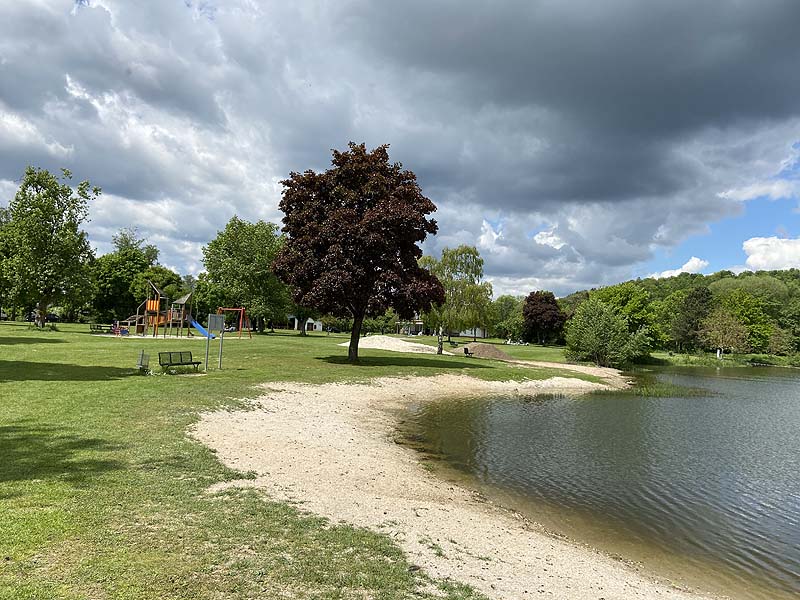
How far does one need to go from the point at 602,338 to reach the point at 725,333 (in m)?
42.5

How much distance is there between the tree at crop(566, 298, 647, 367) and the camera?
2060 inches

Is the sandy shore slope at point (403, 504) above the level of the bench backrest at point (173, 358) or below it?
below

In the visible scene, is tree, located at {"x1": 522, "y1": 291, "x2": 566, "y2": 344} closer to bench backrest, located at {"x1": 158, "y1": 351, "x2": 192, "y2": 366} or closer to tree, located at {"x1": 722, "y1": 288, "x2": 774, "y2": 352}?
tree, located at {"x1": 722, "y1": 288, "x2": 774, "y2": 352}

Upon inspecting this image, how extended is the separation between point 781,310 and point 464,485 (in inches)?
4247

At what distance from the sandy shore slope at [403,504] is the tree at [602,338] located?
4125 cm

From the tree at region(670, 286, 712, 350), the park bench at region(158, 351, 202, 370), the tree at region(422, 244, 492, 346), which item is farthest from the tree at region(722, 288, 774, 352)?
the park bench at region(158, 351, 202, 370)

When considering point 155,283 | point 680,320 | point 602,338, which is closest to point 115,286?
point 155,283

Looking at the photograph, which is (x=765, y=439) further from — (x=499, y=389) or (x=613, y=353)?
(x=613, y=353)

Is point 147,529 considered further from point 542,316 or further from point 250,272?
point 542,316

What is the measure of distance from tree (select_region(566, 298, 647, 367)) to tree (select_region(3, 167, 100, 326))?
54011 mm

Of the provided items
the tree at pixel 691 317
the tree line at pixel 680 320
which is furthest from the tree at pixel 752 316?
the tree at pixel 691 317

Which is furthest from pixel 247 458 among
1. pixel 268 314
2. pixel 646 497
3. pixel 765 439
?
pixel 268 314

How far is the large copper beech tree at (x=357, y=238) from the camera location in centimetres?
2992

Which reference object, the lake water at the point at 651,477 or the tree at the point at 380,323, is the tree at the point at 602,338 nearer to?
the lake water at the point at 651,477
